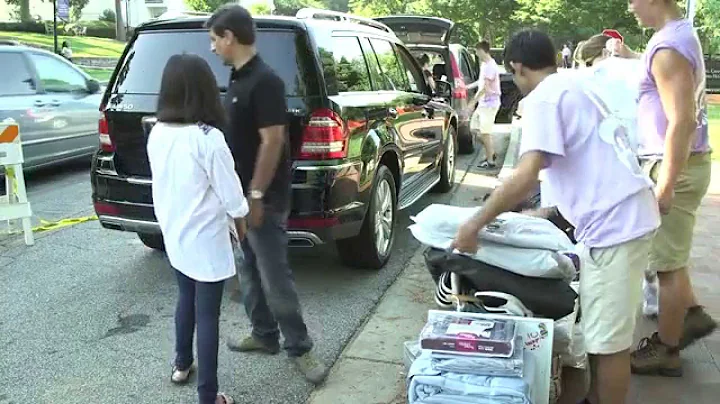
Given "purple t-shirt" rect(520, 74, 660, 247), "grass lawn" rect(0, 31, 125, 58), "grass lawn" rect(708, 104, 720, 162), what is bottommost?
"grass lawn" rect(0, 31, 125, 58)

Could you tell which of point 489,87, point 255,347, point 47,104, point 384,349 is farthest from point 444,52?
point 255,347

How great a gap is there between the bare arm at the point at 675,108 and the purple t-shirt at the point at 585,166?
0.45m

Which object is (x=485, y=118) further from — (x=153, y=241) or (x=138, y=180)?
(x=138, y=180)

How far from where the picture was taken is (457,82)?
11.4m

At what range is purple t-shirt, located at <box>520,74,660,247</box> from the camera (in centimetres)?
265

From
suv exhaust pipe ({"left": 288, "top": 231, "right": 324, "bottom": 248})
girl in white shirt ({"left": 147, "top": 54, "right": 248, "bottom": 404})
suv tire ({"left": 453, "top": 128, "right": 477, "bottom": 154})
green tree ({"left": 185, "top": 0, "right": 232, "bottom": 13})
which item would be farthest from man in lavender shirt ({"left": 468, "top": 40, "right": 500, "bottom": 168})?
green tree ({"left": 185, "top": 0, "right": 232, "bottom": 13})

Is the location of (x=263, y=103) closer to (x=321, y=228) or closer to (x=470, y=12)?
(x=321, y=228)

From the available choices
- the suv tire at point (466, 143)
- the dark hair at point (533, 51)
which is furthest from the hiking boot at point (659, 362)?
the suv tire at point (466, 143)

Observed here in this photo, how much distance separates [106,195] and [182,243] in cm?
211

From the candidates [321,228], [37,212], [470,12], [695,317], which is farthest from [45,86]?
[470,12]

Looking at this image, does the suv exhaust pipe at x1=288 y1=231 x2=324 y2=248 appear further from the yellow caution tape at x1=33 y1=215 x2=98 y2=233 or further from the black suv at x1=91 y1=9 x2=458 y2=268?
the yellow caution tape at x1=33 y1=215 x2=98 y2=233

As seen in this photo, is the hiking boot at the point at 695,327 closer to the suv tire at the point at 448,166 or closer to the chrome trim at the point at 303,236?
the chrome trim at the point at 303,236

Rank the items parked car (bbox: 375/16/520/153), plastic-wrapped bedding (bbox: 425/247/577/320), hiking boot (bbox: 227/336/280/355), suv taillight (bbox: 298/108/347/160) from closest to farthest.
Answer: plastic-wrapped bedding (bbox: 425/247/577/320), hiking boot (bbox: 227/336/280/355), suv taillight (bbox: 298/108/347/160), parked car (bbox: 375/16/520/153)

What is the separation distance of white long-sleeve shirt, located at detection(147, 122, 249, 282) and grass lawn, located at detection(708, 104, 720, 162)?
6.63 meters
